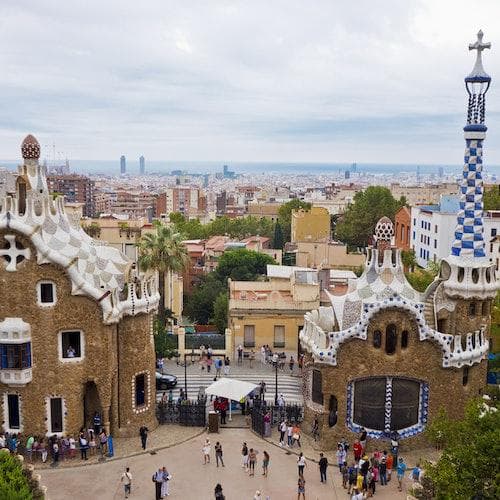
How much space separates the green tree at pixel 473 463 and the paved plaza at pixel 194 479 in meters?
5.85

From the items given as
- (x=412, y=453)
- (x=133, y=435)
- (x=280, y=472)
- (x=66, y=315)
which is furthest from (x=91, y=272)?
(x=412, y=453)

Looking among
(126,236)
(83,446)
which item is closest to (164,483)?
(83,446)

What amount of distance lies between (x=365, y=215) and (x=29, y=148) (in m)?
64.2

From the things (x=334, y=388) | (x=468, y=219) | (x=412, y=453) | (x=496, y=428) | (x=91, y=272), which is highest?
(x=468, y=219)

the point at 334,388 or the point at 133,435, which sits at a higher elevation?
the point at 334,388

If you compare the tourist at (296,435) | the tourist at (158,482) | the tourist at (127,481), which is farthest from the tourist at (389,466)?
the tourist at (127,481)

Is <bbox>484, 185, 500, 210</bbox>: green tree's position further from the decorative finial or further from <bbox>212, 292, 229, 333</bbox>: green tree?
the decorative finial

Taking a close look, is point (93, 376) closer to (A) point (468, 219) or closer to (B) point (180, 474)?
(B) point (180, 474)

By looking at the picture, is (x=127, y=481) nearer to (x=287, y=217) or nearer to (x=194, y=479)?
(x=194, y=479)

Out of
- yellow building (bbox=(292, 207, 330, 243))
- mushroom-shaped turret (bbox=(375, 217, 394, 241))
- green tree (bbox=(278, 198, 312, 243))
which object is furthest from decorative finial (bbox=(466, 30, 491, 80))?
green tree (bbox=(278, 198, 312, 243))

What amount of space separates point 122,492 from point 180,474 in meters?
2.44

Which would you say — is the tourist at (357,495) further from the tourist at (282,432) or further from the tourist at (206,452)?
the tourist at (206,452)

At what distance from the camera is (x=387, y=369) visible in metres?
27.0

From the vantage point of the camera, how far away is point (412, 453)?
2761 centimetres
